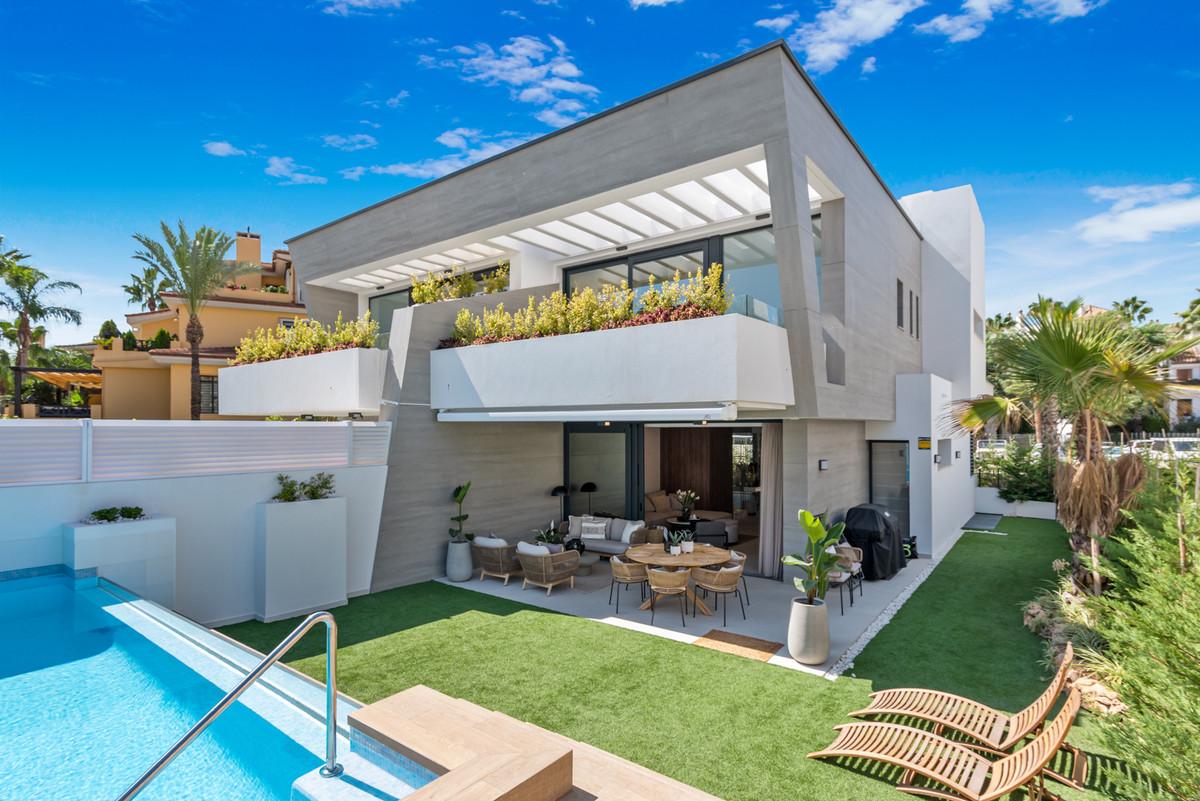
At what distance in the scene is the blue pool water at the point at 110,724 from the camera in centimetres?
495

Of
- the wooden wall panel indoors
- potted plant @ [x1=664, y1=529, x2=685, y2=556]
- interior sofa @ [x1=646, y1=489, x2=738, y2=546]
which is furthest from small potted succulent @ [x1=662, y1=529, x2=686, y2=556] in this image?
the wooden wall panel indoors

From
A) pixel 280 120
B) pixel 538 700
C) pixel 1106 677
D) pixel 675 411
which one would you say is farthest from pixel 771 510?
pixel 280 120

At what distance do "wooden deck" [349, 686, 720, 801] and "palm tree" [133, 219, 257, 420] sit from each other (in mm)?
25294

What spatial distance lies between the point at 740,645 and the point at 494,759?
23.5 feet

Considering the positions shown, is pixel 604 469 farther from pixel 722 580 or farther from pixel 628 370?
pixel 722 580

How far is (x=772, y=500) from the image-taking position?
14.1 m

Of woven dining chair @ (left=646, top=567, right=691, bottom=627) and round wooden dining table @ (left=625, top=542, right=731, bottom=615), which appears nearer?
woven dining chair @ (left=646, top=567, right=691, bottom=627)

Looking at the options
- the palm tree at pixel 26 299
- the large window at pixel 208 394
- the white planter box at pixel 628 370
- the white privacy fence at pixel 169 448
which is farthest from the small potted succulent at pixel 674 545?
the palm tree at pixel 26 299

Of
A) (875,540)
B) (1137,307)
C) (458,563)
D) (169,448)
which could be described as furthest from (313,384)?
(1137,307)

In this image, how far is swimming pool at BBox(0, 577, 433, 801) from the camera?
4.93m

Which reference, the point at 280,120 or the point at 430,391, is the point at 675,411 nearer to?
the point at 430,391

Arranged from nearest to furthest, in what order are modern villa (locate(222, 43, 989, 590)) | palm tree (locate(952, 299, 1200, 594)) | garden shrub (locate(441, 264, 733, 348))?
palm tree (locate(952, 299, 1200, 594)) → garden shrub (locate(441, 264, 733, 348)) → modern villa (locate(222, 43, 989, 590))

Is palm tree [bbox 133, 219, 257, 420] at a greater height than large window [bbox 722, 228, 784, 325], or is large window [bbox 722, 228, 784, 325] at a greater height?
palm tree [bbox 133, 219, 257, 420]

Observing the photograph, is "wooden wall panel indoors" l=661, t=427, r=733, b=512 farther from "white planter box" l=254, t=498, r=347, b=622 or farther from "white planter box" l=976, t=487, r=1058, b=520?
"white planter box" l=254, t=498, r=347, b=622
